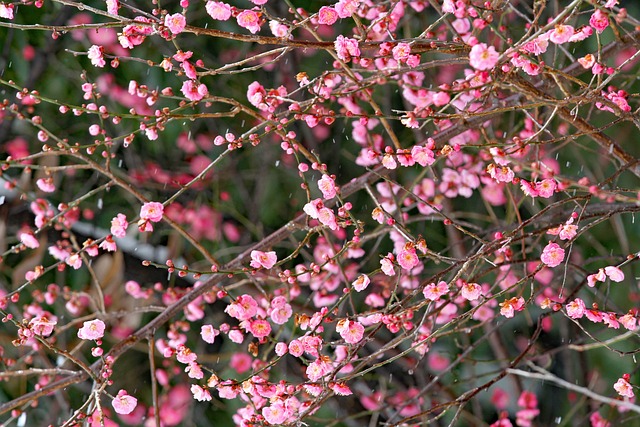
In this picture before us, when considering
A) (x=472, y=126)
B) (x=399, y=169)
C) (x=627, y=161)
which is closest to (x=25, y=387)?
(x=399, y=169)

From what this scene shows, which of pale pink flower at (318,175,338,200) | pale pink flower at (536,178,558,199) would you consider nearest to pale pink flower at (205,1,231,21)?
pale pink flower at (318,175,338,200)

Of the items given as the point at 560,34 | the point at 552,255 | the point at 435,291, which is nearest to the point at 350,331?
the point at 435,291

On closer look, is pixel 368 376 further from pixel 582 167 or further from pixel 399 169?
pixel 582 167

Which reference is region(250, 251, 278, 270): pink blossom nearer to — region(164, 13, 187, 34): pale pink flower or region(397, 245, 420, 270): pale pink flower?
region(397, 245, 420, 270): pale pink flower

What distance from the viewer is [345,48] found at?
1.16 m

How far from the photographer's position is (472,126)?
140 cm

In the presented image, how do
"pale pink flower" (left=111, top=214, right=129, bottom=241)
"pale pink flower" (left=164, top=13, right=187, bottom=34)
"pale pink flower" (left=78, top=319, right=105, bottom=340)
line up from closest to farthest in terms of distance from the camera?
"pale pink flower" (left=164, top=13, right=187, bottom=34) → "pale pink flower" (left=78, top=319, right=105, bottom=340) → "pale pink flower" (left=111, top=214, right=129, bottom=241)

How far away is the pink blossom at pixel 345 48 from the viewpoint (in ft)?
3.80

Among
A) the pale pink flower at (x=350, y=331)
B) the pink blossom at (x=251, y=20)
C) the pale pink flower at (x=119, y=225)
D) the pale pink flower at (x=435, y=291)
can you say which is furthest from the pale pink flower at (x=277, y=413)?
the pink blossom at (x=251, y=20)

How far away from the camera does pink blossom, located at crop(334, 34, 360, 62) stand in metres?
1.16

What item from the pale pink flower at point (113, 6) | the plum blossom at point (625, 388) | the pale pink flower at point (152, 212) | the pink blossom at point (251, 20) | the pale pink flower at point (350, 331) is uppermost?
the pink blossom at point (251, 20)

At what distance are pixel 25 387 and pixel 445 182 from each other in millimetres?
1321

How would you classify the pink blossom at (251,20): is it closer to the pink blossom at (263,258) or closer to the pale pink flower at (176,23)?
the pale pink flower at (176,23)

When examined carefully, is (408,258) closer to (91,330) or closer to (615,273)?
(615,273)
